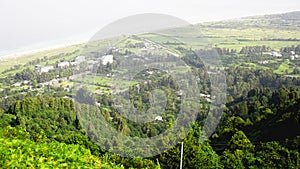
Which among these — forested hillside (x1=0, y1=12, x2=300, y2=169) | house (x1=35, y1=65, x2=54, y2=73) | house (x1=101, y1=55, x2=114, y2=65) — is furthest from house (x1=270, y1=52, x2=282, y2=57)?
house (x1=101, y1=55, x2=114, y2=65)

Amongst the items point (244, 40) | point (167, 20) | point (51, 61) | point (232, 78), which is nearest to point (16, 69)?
point (51, 61)

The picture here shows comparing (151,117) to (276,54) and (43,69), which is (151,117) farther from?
(276,54)

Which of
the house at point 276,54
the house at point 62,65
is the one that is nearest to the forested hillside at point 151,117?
the house at point 62,65

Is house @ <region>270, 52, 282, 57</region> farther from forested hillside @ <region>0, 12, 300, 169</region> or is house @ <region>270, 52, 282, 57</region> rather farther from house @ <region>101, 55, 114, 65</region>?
house @ <region>101, 55, 114, 65</region>

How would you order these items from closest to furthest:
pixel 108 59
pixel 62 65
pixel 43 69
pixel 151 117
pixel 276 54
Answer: pixel 151 117, pixel 108 59, pixel 62 65, pixel 43 69, pixel 276 54

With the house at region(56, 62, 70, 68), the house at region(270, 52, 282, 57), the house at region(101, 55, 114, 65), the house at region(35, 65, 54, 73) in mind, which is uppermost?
the house at region(101, 55, 114, 65)

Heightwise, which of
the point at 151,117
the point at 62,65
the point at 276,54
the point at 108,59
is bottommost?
the point at 276,54

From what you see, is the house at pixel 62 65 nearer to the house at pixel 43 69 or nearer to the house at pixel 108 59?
the house at pixel 43 69

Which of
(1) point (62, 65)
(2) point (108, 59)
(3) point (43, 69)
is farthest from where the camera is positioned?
(3) point (43, 69)

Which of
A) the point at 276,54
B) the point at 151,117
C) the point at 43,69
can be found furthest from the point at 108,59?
the point at 276,54

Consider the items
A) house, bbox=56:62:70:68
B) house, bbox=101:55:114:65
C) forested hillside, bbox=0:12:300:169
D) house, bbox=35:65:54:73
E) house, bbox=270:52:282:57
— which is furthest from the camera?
house, bbox=270:52:282:57

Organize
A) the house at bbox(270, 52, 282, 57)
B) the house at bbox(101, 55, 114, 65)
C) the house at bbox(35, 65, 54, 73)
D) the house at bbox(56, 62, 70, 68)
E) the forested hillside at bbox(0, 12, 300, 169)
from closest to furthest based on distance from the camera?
the forested hillside at bbox(0, 12, 300, 169)
the house at bbox(101, 55, 114, 65)
the house at bbox(56, 62, 70, 68)
the house at bbox(35, 65, 54, 73)
the house at bbox(270, 52, 282, 57)
